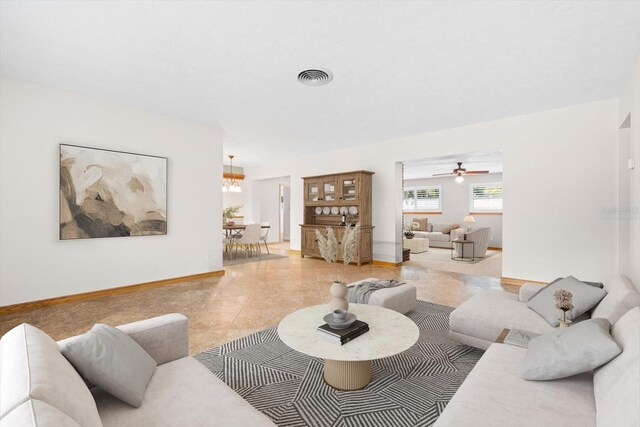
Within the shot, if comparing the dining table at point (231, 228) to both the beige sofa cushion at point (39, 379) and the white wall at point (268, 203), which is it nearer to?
the white wall at point (268, 203)

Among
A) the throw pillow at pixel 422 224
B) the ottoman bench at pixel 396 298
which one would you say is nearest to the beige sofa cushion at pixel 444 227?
the throw pillow at pixel 422 224

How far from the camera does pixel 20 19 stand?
2395 mm

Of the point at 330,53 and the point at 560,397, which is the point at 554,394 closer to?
the point at 560,397

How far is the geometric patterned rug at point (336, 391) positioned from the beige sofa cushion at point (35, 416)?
1.28 metres

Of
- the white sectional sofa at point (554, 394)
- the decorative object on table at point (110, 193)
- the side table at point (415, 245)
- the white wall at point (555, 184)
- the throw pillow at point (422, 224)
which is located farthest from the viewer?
the throw pillow at point (422, 224)

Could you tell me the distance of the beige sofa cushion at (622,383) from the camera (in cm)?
98

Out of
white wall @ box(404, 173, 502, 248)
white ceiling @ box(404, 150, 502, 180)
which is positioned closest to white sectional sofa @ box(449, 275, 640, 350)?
white ceiling @ box(404, 150, 502, 180)

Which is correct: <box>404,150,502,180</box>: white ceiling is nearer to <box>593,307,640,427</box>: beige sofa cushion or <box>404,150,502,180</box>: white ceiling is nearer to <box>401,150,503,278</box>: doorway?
<box>401,150,503,278</box>: doorway

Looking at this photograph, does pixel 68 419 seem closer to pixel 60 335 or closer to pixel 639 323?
pixel 639 323

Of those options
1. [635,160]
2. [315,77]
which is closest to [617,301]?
[635,160]

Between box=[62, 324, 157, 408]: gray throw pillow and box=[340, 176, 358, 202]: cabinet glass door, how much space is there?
557cm

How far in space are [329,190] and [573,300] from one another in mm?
5330

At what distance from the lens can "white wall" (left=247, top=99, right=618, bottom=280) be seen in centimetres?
410

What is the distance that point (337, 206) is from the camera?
716 centimetres
